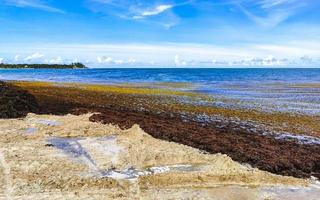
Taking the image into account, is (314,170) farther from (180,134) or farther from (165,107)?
(165,107)

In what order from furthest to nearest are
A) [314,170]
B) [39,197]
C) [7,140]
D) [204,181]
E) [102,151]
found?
[7,140] → [102,151] → [314,170] → [204,181] → [39,197]

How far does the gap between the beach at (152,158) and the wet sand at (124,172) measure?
0.09 feet

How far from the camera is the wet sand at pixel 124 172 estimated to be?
9.53 metres

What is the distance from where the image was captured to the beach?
979 cm

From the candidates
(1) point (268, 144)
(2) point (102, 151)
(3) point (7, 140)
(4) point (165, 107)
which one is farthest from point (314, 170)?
(4) point (165, 107)

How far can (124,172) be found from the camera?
11000mm

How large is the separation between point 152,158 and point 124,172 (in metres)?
1.53

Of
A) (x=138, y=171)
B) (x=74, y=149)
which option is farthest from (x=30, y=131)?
(x=138, y=171)

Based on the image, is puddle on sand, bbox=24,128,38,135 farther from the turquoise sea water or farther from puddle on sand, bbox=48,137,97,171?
the turquoise sea water

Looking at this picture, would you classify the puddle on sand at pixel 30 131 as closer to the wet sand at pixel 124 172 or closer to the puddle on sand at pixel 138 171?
the wet sand at pixel 124 172

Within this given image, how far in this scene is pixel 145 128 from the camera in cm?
1727

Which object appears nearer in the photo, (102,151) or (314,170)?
(314,170)

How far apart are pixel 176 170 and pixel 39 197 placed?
4.09 meters

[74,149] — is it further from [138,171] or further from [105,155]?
[138,171]
